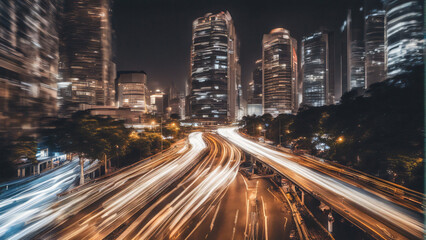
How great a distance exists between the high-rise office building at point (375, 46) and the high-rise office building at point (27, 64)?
608 feet

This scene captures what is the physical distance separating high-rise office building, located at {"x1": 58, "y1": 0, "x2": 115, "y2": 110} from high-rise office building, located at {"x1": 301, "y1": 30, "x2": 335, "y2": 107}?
186 meters

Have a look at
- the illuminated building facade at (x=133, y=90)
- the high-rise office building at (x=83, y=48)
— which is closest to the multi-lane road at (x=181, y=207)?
the high-rise office building at (x=83, y=48)

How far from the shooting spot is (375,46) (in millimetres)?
128875

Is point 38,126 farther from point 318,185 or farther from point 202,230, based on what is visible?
point 318,185

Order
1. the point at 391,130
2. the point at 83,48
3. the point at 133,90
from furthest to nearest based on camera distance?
1. the point at 133,90
2. the point at 83,48
3. the point at 391,130

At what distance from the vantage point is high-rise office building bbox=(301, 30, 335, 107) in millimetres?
162375

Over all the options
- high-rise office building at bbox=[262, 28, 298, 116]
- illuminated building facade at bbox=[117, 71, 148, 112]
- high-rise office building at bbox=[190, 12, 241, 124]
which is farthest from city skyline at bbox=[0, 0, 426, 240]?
illuminated building facade at bbox=[117, 71, 148, 112]

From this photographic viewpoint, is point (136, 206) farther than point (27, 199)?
No

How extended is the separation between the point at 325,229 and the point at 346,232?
158 cm

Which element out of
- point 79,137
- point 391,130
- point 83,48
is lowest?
point 79,137

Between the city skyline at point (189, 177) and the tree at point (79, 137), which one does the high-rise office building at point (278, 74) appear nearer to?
the city skyline at point (189, 177)

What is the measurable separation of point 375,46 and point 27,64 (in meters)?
196

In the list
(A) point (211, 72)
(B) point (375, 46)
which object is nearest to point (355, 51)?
(B) point (375, 46)

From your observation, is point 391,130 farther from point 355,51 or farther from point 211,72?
point 355,51
